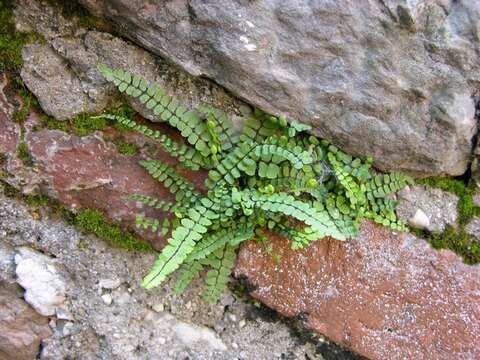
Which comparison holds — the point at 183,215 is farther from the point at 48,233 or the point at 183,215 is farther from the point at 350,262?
the point at 350,262

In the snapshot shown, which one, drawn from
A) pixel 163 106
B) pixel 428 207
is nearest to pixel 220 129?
pixel 163 106

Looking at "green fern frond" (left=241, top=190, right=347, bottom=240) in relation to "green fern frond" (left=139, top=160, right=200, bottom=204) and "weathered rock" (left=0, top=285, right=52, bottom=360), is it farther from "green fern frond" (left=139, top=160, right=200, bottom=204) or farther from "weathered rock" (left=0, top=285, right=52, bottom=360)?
"weathered rock" (left=0, top=285, right=52, bottom=360)

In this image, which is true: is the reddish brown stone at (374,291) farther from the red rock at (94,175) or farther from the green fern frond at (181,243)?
the red rock at (94,175)

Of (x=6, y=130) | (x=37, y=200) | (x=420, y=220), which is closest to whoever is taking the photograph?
(x=6, y=130)

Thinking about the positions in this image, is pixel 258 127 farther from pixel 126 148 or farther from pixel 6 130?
pixel 6 130

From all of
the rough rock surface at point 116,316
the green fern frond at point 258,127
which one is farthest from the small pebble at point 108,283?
the green fern frond at point 258,127

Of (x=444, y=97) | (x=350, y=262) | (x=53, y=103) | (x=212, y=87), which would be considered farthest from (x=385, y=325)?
(x=53, y=103)

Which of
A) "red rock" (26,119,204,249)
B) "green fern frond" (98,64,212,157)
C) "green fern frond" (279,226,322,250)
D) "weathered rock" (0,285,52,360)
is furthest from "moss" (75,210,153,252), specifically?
"green fern frond" (279,226,322,250)
